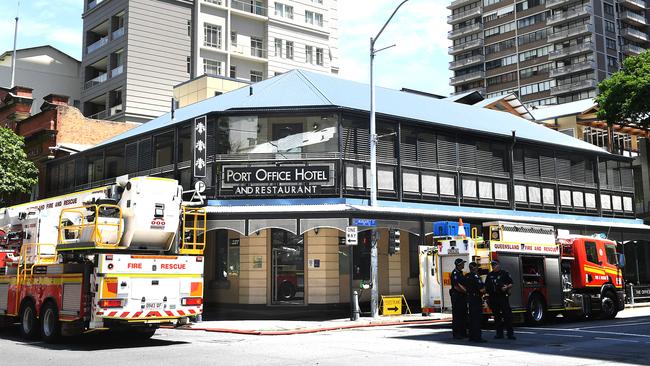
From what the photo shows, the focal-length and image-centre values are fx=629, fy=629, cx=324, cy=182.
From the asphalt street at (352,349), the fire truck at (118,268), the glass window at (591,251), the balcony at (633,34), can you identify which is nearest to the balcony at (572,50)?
the balcony at (633,34)

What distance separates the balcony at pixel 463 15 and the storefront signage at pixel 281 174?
8464cm

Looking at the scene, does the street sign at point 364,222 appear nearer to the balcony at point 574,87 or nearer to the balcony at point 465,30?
the balcony at point 574,87

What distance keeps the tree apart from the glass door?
18.2 metres

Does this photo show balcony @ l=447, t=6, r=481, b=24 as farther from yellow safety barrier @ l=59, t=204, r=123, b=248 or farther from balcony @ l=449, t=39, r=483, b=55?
yellow safety barrier @ l=59, t=204, r=123, b=248

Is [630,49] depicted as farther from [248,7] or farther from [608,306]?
[608,306]

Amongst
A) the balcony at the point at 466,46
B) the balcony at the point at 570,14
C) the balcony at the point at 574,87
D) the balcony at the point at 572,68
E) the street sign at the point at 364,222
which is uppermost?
the balcony at the point at 466,46

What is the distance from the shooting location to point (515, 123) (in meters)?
33.8

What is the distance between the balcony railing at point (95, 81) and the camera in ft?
161

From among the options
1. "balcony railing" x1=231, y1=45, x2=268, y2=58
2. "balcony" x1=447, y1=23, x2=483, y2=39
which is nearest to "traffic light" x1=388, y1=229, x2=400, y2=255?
"balcony railing" x1=231, y1=45, x2=268, y2=58

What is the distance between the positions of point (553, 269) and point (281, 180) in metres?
9.93

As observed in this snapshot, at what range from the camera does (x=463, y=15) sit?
102 metres

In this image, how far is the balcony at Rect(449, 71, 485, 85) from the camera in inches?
3917

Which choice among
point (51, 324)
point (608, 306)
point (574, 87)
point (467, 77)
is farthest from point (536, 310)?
point (467, 77)

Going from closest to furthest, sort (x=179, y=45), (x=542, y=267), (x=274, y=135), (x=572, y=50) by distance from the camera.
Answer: (x=542, y=267)
(x=274, y=135)
(x=179, y=45)
(x=572, y=50)
